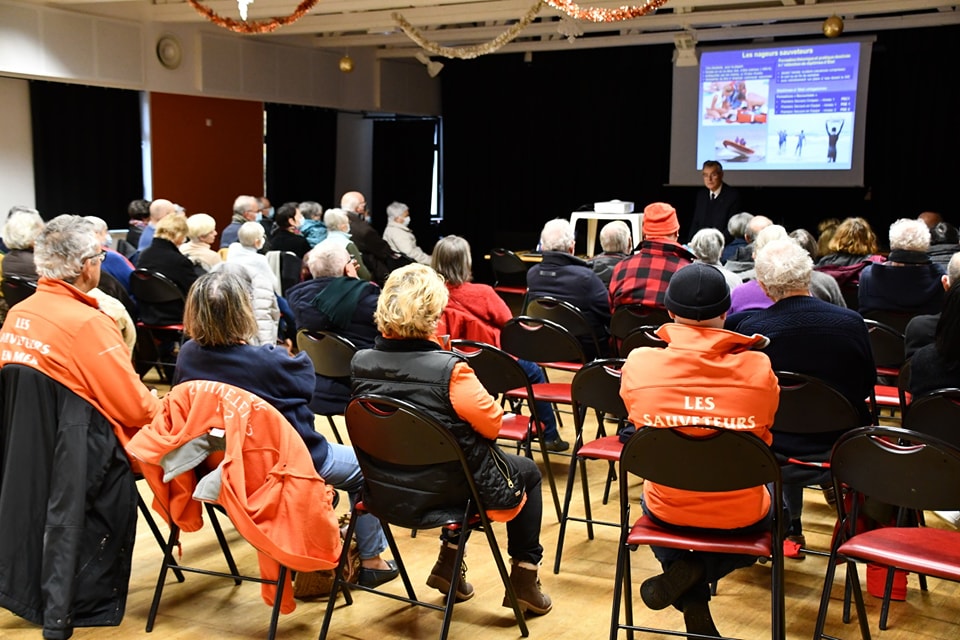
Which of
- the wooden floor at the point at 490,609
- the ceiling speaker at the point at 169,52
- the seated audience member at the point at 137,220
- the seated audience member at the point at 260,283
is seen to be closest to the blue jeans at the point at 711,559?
the wooden floor at the point at 490,609

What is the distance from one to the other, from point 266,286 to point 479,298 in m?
1.78

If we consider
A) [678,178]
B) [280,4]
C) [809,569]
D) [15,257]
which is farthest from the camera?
[678,178]

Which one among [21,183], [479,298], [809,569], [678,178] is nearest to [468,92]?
[678,178]

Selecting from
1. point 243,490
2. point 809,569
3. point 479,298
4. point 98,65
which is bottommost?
point 809,569

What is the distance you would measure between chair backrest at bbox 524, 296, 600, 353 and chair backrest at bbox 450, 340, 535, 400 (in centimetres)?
90

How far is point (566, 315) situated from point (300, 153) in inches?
337

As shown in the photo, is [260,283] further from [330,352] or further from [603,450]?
[603,450]

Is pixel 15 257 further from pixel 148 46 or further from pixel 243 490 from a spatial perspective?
pixel 148 46

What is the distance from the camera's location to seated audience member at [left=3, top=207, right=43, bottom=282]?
5.65m

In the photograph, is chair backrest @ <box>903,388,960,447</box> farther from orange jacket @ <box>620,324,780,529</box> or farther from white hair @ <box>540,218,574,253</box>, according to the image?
white hair @ <box>540,218,574,253</box>

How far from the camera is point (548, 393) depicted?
4375 mm

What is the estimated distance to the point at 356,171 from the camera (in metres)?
14.4

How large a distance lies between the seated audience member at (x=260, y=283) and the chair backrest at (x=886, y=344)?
333cm

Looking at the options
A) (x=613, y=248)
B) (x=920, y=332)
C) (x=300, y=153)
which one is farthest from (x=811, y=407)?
(x=300, y=153)
